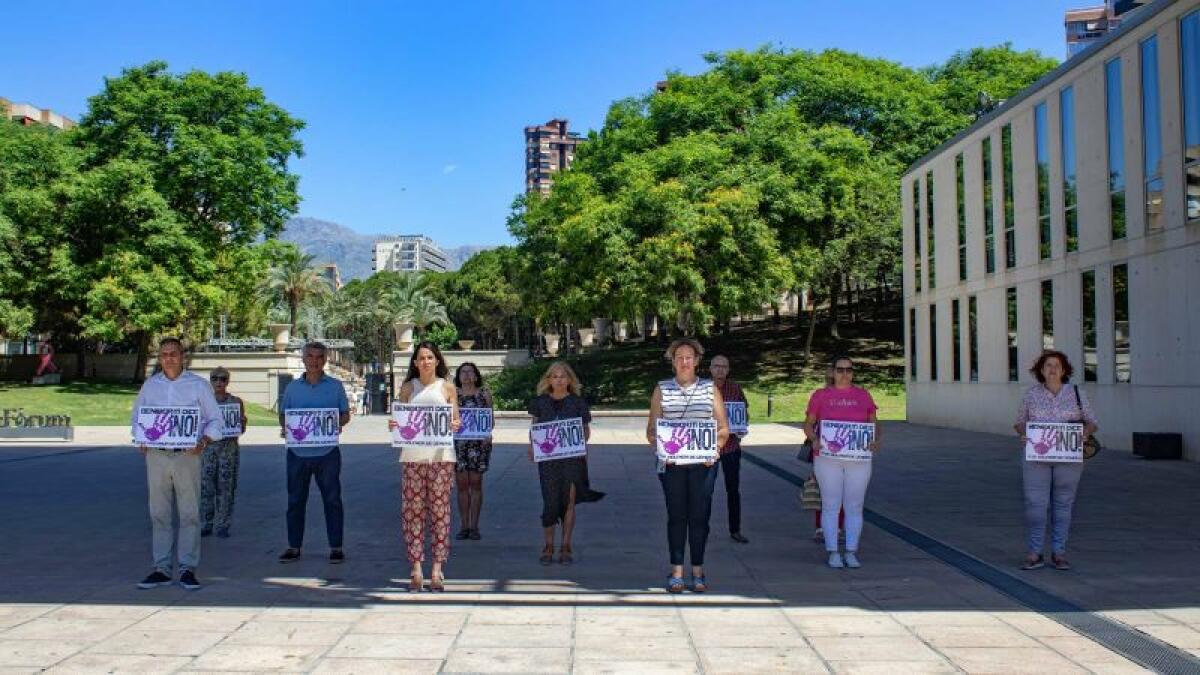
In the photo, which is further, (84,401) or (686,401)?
(84,401)

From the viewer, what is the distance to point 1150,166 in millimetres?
19453

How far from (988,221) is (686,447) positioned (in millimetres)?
22037

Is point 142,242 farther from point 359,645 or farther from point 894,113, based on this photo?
point 359,645

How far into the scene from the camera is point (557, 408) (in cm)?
898

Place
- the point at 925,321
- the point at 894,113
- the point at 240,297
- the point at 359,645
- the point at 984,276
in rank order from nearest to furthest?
the point at 359,645
the point at 984,276
the point at 925,321
the point at 894,113
the point at 240,297

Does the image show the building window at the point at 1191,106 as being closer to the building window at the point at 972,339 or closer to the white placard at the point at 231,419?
the building window at the point at 972,339

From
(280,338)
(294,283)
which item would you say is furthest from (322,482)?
(294,283)

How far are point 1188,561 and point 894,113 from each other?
4124cm

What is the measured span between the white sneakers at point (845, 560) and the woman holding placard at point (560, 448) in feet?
6.82

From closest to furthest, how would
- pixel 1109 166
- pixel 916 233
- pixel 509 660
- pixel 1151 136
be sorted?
1. pixel 509 660
2. pixel 1151 136
3. pixel 1109 166
4. pixel 916 233

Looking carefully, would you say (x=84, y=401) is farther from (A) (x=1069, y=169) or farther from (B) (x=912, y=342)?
(A) (x=1069, y=169)

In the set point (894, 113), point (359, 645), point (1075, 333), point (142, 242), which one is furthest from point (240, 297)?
point (359, 645)

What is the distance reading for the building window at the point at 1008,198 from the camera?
2553cm

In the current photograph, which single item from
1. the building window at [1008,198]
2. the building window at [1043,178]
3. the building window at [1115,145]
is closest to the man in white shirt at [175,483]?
the building window at [1115,145]
